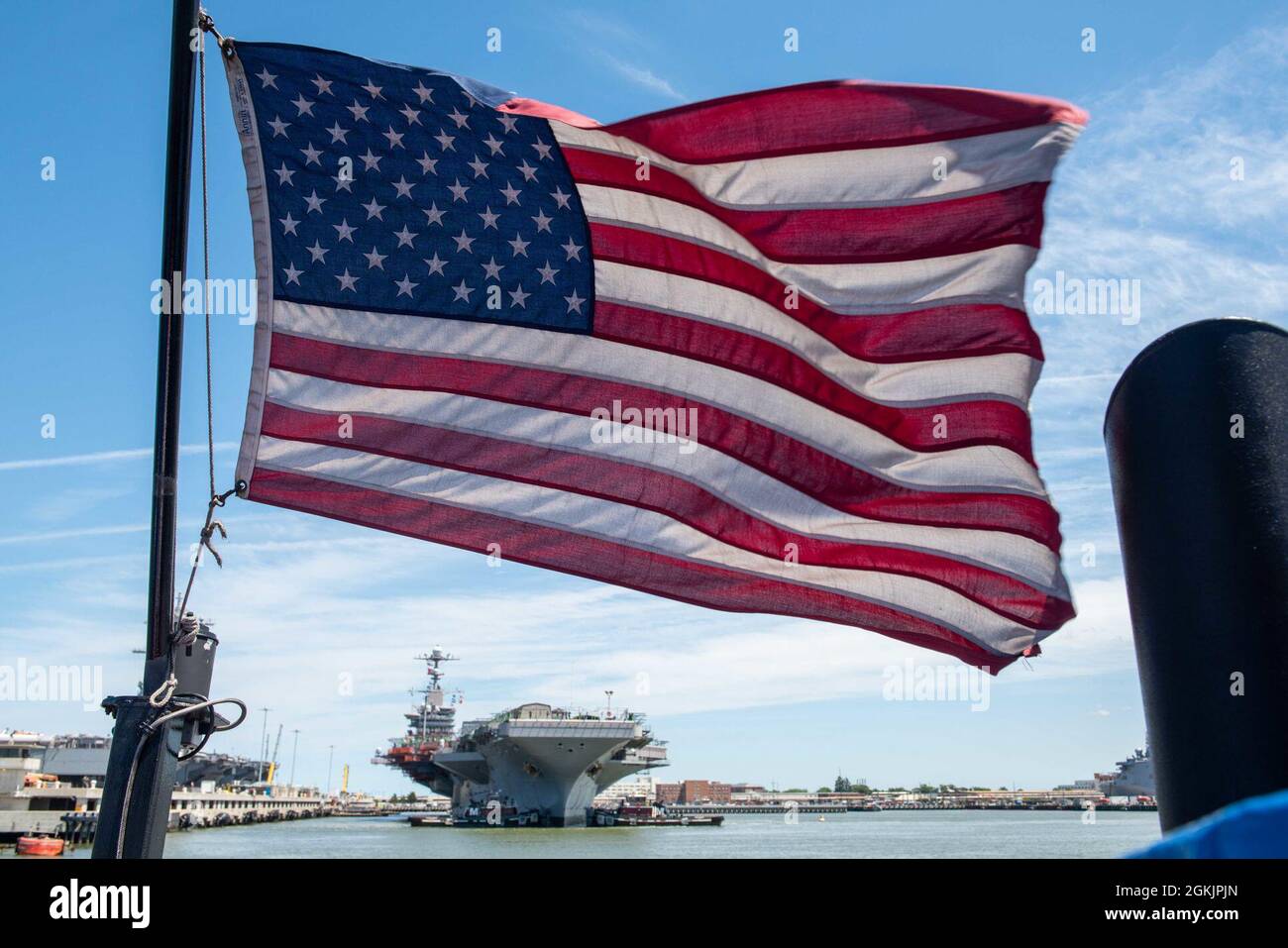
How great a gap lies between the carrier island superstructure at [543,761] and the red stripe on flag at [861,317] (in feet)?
194

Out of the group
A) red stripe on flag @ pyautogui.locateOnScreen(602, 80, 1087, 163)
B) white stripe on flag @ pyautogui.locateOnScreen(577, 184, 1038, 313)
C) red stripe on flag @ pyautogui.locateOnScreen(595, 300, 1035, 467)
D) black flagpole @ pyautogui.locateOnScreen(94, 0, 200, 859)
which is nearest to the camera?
black flagpole @ pyautogui.locateOnScreen(94, 0, 200, 859)

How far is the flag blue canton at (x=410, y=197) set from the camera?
17.0 feet

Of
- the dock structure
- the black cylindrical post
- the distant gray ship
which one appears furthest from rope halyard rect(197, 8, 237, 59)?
the distant gray ship

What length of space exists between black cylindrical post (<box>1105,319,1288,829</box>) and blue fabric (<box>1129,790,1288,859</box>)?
1745 millimetres

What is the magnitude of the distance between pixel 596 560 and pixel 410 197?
86.1 inches

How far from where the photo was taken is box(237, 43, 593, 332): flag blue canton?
5.18m

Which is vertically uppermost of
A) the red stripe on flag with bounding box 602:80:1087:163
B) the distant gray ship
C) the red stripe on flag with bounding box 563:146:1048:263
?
the red stripe on flag with bounding box 602:80:1087:163

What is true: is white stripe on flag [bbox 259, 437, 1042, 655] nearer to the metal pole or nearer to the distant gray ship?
the metal pole

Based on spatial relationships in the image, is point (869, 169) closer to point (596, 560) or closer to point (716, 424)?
point (716, 424)

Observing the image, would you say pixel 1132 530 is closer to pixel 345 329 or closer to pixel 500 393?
pixel 500 393

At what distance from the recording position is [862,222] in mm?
5488

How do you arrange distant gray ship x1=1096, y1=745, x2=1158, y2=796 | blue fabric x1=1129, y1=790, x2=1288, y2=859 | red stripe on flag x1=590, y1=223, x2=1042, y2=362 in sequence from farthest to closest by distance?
distant gray ship x1=1096, y1=745, x2=1158, y2=796, red stripe on flag x1=590, y1=223, x2=1042, y2=362, blue fabric x1=1129, y1=790, x2=1288, y2=859
